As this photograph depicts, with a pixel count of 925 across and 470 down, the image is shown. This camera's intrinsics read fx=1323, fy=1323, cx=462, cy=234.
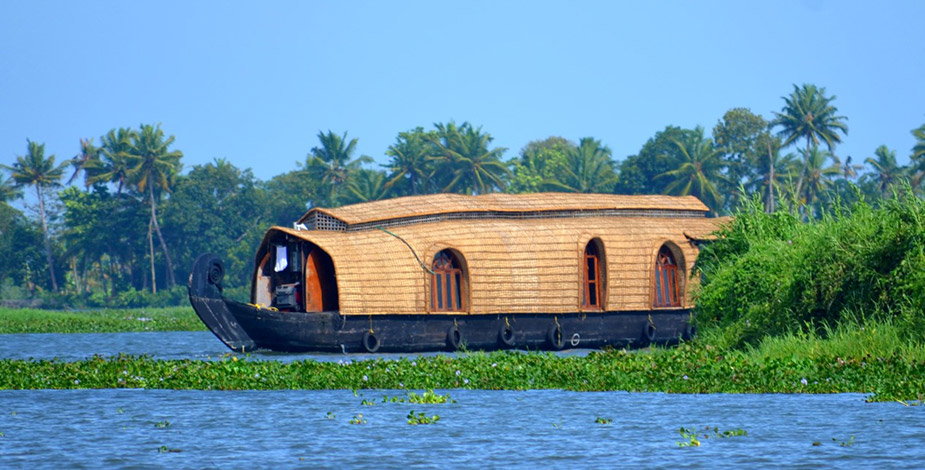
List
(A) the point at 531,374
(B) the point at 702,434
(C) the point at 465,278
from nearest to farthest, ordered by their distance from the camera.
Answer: (B) the point at 702,434
(A) the point at 531,374
(C) the point at 465,278

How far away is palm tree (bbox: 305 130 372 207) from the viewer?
7469 centimetres

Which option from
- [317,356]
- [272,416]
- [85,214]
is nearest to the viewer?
[272,416]

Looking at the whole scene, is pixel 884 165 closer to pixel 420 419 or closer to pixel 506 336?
pixel 506 336

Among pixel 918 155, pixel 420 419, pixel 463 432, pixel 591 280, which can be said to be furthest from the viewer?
pixel 918 155

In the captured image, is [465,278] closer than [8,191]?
Yes

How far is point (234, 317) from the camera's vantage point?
2612cm

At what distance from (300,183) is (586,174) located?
1615cm

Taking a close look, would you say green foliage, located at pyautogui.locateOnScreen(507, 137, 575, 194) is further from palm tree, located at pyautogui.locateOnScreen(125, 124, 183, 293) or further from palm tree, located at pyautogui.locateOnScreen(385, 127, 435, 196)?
palm tree, located at pyautogui.locateOnScreen(125, 124, 183, 293)

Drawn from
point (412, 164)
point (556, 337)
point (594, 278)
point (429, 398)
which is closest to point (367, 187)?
point (412, 164)

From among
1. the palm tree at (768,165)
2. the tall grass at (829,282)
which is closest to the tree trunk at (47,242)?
the palm tree at (768,165)

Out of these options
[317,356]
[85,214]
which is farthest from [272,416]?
[85,214]

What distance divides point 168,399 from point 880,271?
32.4 feet

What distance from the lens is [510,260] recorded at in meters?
28.0

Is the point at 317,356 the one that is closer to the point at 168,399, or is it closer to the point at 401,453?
A: the point at 168,399
